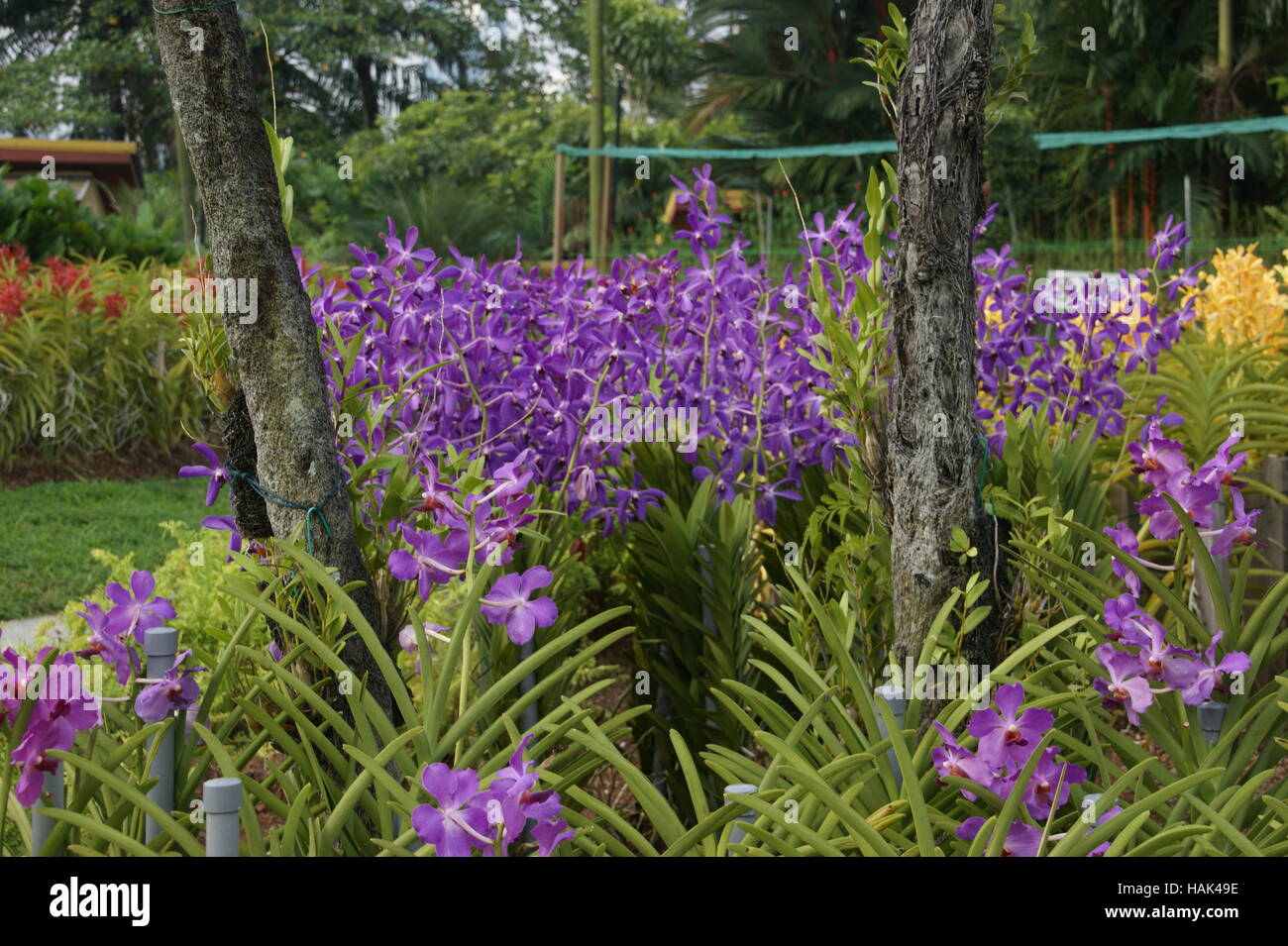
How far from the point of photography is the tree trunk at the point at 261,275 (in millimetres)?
1895

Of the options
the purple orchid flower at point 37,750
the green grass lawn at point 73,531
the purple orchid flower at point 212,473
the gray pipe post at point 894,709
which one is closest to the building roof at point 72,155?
the green grass lawn at point 73,531

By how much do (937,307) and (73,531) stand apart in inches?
171

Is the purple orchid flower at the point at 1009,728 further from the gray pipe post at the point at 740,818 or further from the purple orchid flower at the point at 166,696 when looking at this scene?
the purple orchid flower at the point at 166,696

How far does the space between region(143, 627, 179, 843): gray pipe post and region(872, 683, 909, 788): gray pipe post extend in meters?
0.96

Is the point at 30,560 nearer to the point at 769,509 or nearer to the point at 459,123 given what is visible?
the point at 769,509

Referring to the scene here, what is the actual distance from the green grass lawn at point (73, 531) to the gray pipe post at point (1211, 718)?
12.4ft

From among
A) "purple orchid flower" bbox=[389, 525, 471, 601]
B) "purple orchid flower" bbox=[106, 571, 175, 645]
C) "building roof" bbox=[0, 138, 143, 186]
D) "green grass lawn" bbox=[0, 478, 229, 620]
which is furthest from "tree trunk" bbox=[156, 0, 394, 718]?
"building roof" bbox=[0, 138, 143, 186]

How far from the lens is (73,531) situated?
5195mm

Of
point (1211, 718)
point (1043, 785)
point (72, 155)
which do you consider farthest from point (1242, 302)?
point (72, 155)

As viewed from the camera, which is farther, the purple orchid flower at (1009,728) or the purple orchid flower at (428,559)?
the purple orchid flower at (428,559)

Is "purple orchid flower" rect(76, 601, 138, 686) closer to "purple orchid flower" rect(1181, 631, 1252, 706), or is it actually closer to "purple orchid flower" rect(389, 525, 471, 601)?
"purple orchid flower" rect(389, 525, 471, 601)

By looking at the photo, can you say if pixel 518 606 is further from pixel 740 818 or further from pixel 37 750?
pixel 37 750

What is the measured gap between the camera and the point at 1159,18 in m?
16.9

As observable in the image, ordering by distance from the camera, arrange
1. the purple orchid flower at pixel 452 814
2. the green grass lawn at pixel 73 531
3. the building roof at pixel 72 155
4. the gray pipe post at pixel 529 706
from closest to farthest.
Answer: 1. the purple orchid flower at pixel 452 814
2. the gray pipe post at pixel 529 706
3. the green grass lawn at pixel 73 531
4. the building roof at pixel 72 155
